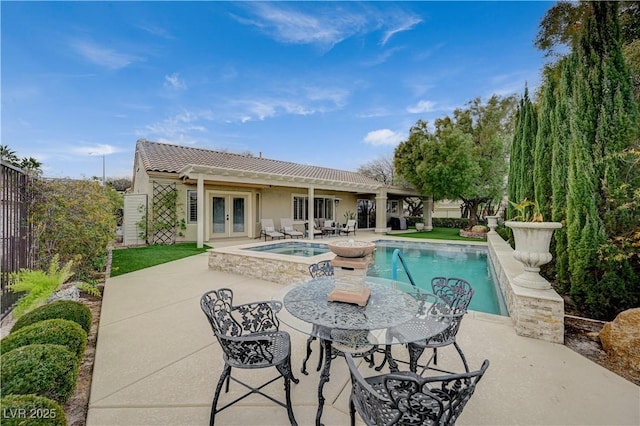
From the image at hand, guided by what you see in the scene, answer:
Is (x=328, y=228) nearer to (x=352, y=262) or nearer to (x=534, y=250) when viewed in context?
(x=534, y=250)

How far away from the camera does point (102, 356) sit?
3371mm

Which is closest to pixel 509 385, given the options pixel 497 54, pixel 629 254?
pixel 629 254

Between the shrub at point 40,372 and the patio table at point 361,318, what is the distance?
5.75 ft

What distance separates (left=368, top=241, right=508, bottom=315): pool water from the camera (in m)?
6.52

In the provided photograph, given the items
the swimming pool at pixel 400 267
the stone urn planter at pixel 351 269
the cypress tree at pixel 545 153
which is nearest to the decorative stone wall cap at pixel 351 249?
the stone urn planter at pixel 351 269

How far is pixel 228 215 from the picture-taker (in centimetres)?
1456

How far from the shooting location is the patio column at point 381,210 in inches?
709

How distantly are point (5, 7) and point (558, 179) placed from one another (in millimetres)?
11045

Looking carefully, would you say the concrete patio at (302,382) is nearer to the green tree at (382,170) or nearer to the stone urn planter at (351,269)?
the stone urn planter at (351,269)

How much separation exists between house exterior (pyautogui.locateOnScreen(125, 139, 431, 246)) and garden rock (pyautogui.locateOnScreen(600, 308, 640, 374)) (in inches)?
435

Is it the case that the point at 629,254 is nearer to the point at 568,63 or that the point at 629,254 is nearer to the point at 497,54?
the point at 568,63

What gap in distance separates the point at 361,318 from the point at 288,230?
12089 mm

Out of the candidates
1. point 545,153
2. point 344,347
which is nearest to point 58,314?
point 344,347

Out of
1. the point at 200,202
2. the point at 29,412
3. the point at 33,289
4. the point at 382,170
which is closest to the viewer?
the point at 29,412
